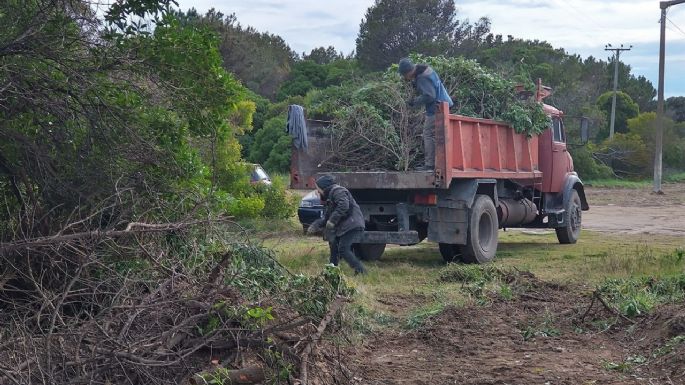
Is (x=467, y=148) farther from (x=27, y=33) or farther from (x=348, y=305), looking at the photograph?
(x=27, y=33)

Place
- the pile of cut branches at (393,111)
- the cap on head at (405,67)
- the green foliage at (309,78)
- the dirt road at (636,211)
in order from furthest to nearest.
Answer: the green foliage at (309,78) < the dirt road at (636,211) < the pile of cut branches at (393,111) < the cap on head at (405,67)

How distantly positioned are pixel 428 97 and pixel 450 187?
143 centimetres

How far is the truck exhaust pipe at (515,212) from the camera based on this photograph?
14.9 meters

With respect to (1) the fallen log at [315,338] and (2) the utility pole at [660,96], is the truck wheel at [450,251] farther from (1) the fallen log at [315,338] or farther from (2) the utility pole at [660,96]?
(2) the utility pole at [660,96]

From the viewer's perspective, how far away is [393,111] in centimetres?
1364

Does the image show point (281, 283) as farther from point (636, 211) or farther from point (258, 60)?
point (258, 60)

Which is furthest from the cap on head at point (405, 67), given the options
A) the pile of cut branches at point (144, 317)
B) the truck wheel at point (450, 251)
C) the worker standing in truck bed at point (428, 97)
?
the pile of cut branches at point (144, 317)

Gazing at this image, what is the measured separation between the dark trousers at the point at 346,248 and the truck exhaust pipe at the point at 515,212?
342cm

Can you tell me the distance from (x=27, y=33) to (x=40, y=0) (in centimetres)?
57

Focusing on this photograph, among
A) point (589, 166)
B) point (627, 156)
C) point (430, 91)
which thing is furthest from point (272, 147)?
point (430, 91)

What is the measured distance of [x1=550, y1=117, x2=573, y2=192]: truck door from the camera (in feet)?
54.0

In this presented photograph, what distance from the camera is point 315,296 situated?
790cm

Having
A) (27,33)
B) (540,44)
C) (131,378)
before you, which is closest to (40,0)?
(27,33)

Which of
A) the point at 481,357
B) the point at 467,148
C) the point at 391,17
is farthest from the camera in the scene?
the point at 391,17
